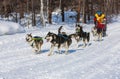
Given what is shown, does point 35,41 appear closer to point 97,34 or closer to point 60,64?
point 60,64

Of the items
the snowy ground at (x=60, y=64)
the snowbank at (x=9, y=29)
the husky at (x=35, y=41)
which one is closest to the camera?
the snowy ground at (x=60, y=64)

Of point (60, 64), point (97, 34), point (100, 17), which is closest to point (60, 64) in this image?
point (60, 64)

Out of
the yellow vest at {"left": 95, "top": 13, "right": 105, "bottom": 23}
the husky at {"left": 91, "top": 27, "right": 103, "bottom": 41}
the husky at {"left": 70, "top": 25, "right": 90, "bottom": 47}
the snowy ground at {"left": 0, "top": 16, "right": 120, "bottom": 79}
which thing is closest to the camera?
the snowy ground at {"left": 0, "top": 16, "right": 120, "bottom": 79}

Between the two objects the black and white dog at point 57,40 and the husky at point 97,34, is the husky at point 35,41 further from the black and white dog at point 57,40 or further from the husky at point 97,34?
the husky at point 97,34

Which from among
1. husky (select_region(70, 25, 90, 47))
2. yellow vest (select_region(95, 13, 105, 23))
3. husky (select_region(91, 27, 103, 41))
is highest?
yellow vest (select_region(95, 13, 105, 23))

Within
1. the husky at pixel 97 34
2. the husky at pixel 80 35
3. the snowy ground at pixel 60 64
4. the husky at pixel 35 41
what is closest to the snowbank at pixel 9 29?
the snowy ground at pixel 60 64

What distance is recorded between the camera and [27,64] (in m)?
10.8

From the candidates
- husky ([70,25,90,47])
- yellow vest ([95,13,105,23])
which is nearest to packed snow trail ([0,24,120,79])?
husky ([70,25,90,47])

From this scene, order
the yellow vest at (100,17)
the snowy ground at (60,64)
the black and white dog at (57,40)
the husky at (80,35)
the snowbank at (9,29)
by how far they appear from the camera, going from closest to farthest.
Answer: the snowy ground at (60,64) → the black and white dog at (57,40) → the husky at (80,35) → the yellow vest at (100,17) → the snowbank at (9,29)

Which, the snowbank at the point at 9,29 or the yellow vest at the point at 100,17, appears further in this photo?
the snowbank at the point at 9,29

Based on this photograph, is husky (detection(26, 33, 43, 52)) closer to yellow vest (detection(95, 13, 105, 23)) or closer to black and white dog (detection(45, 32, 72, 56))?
black and white dog (detection(45, 32, 72, 56))

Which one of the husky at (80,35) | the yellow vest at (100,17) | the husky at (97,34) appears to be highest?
the yellow vest at (100,17)

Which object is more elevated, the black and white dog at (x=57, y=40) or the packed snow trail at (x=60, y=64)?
the black and white dog at (x=57, y=40)

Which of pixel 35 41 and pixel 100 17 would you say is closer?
pixel 35 41
